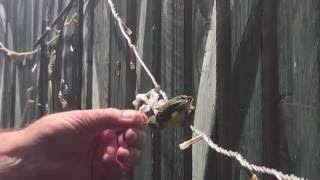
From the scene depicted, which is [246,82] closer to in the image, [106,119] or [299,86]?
[299,86]

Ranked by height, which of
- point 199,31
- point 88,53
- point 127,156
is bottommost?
point 127,156

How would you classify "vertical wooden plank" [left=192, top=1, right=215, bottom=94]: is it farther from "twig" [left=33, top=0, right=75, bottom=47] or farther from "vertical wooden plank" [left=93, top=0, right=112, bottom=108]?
"twig" [left=33, top=0, right=75, bottom=47]

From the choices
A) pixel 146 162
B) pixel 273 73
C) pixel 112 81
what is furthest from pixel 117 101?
pixel 273 73

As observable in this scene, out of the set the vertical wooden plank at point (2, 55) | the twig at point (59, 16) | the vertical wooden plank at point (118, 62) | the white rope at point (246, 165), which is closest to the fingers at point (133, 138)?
the white rope at point (246, 165)

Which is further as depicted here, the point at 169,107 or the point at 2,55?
the point at 2,55

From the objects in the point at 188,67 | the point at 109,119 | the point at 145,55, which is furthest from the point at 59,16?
the point at 109,119

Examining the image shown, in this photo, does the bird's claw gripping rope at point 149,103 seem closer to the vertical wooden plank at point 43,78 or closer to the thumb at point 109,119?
the thumb at point 109,119
